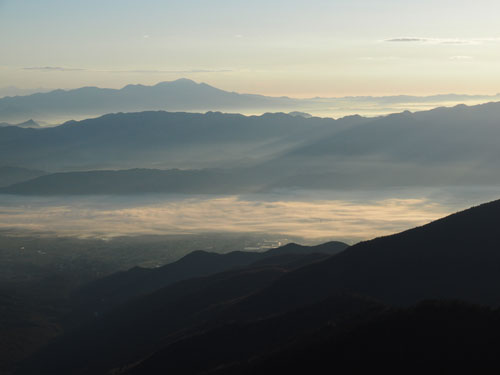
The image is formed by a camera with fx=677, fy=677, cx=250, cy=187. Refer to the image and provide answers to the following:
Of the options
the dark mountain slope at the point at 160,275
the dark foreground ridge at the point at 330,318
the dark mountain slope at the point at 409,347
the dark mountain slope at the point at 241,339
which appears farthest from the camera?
the dark mountain slope at the point at 160,275

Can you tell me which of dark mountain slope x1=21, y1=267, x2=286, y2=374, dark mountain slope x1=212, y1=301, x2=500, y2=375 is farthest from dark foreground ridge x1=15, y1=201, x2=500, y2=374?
dark mountain slope x1=21, y1=267, x2=286, y2=374

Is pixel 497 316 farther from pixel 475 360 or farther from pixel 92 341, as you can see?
pixel 92 341

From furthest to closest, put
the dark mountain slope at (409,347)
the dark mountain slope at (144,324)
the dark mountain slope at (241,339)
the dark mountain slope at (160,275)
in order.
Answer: the dark mountain slope at (160,275), the dark mountain slope at (144,324), the dark mountain slope at (241,339), the dark mountain slope at (409,347)

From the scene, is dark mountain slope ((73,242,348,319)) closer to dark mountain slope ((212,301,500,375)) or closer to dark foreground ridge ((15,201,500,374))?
dark foreground ridge ((15,201,500,374))

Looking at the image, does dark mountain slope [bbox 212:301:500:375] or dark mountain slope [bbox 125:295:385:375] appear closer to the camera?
dark mountain slope [bbox 212:301:500:375]

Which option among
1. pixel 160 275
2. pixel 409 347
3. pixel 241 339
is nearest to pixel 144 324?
pixel 241 339

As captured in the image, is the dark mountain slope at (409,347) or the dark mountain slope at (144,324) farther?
the dark mountain slope at (144,324)

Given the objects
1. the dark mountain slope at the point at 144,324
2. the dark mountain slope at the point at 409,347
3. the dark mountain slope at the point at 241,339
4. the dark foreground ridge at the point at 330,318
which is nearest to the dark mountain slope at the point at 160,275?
the dark mountain slope at the point at 144,324

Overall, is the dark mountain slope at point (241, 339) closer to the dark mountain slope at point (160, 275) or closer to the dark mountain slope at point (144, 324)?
the dark mountain slope at point (144, 324)

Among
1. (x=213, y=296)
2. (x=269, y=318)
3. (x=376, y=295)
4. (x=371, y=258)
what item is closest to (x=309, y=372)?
(x=269, y=318)

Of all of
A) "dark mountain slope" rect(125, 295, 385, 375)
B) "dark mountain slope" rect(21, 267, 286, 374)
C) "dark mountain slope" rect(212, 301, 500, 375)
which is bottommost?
"dark mountain slope" rect(21, 267, 286, 374)

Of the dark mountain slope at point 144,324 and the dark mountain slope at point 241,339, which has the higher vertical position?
the dark mountain slope at point 241,339

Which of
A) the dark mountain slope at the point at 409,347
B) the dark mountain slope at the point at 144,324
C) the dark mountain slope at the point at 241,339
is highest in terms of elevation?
the dark mountain slope at the point at 409,347
